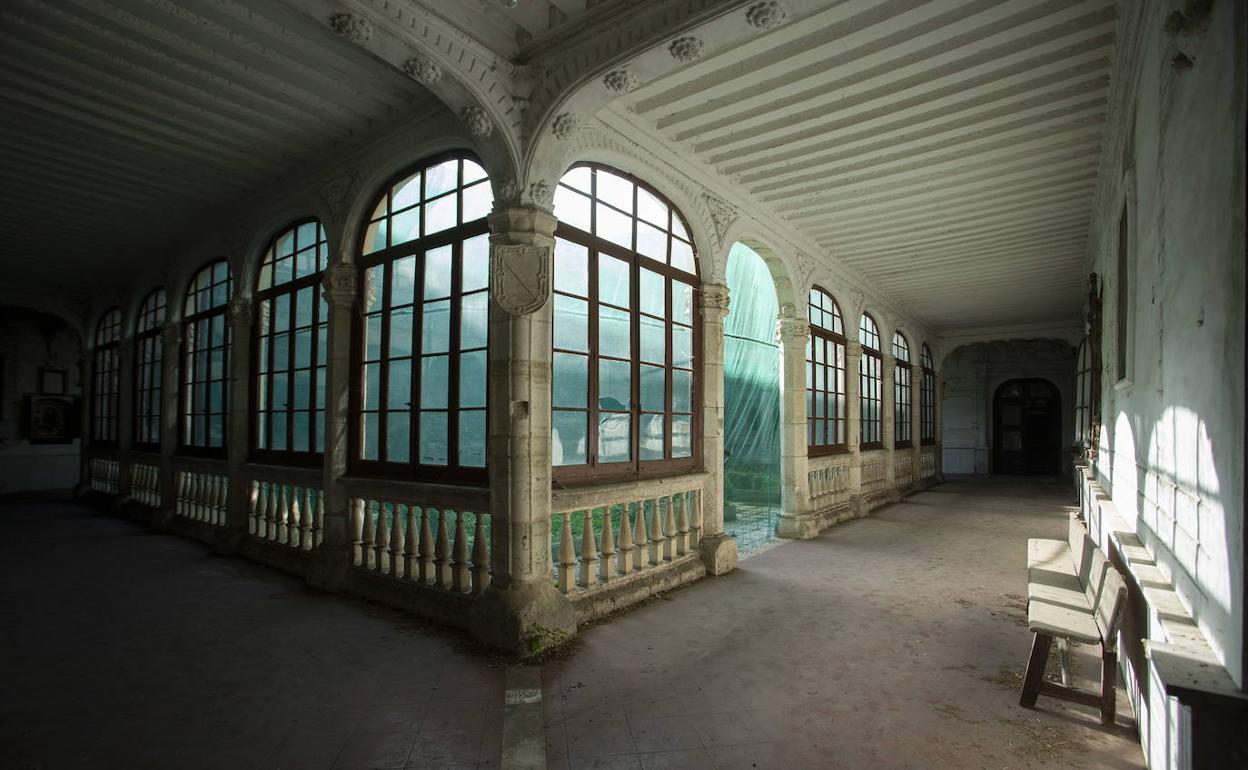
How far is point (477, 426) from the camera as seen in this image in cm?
382

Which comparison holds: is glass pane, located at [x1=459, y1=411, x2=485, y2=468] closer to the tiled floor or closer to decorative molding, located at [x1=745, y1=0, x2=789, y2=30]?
the tiled floor

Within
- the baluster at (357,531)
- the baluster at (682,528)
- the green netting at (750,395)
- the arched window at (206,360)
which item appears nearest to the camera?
the baluster at (357,531)

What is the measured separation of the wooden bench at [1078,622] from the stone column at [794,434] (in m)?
3.28

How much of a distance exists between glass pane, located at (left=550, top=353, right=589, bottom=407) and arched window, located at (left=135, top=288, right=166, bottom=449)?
20.9 ft

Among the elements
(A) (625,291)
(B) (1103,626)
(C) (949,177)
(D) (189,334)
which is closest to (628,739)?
(B) (1103,626)

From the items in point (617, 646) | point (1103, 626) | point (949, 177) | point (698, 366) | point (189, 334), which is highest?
point (949, 177)

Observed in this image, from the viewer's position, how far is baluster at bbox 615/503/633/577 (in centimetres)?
408

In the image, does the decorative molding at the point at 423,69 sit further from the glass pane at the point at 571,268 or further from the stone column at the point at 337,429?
the stone column at the point at 337,429

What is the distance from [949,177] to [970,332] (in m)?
8.68

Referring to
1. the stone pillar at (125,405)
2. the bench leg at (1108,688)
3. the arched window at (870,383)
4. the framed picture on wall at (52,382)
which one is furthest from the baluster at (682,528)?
the framed picture on wall at (52,382)

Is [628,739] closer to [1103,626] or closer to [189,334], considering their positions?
[1103,626]

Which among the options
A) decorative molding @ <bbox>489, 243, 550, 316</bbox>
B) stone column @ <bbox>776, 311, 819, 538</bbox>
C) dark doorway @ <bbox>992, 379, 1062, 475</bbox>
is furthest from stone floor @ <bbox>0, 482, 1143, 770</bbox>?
dark doorway @ <bbox>992, 379, 1062, 475</bbox>

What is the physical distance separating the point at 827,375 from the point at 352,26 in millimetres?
6508

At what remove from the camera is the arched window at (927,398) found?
1186 centimetres
